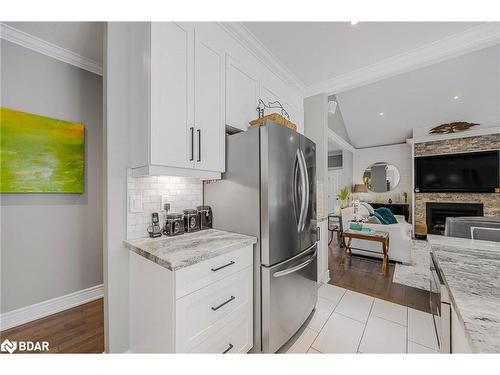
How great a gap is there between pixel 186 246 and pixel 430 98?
6.25m

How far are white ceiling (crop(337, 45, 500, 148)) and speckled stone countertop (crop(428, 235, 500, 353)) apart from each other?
437 centimetres

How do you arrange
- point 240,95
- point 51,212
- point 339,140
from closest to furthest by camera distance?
1. point 240,95
2. point 51,212
3. point 339,140

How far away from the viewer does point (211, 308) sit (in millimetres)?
1183

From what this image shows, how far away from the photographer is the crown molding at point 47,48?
1762 millimetres

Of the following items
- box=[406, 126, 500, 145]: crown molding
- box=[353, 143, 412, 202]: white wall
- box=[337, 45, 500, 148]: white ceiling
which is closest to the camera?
box=[337, 45, 500, 148]: white ceiling

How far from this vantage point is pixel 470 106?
471 centimetres

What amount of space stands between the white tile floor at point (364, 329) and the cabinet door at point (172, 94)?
5.65 feet

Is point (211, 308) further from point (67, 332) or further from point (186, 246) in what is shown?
point (67, 332)

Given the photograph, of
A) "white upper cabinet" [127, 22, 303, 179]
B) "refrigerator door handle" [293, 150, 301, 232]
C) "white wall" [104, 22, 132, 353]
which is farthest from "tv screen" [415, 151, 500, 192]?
"white wall" [104, 22, 132, 353]

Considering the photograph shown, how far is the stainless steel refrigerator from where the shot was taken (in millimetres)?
1428

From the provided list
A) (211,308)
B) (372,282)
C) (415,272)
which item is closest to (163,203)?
(211,308)

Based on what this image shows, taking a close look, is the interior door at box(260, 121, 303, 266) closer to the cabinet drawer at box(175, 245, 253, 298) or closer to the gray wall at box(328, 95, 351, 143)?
the cabinet drawer at box(175, 245, 253, 298)
